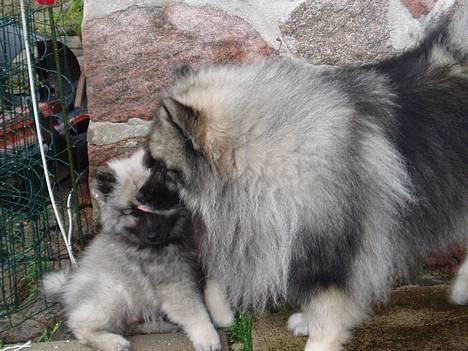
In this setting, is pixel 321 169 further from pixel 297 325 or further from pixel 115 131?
pixel 115 131

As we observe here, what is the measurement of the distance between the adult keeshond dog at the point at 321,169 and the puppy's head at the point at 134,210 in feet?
0.50

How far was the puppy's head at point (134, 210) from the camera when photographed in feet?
8.27

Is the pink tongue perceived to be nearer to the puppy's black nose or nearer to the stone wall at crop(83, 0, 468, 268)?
the puppy's black nose

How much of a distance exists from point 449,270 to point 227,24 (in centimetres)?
165

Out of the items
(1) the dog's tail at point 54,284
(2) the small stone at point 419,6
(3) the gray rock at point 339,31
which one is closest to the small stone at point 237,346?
(1) the dog's tail at point 54,284

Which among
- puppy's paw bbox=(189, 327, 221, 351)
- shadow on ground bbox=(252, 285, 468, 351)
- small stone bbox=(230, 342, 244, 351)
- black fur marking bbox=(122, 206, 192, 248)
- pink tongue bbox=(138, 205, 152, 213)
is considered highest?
pink tongue bbox=(138, 205, 152, 213)

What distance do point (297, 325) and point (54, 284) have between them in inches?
44.5

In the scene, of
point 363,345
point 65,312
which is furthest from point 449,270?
point 65,312

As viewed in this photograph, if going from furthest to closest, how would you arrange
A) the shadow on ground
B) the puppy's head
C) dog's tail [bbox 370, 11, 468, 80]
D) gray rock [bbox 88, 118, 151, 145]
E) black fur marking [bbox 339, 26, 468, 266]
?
gray rock [bbox 88, 118, 151, 145]
the shadow on ground
the puppy's head
dog's tail [bbox 370, 11, 468, 80]
black fur marking [bbox 339, 26, 468, 266]

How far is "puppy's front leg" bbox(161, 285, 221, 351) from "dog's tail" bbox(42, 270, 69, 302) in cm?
52

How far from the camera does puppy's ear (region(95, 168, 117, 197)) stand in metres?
2.73

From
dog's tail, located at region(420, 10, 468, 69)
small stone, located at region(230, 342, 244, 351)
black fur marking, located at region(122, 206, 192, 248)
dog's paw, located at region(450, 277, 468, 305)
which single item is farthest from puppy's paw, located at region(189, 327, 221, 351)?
dog's tail, located at region(420, 10, 468, 69)

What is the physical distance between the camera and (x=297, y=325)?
2799 mm

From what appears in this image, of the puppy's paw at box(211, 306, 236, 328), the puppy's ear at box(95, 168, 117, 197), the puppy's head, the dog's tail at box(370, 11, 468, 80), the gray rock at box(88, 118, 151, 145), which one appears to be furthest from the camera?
the gray rock at box(88, 118, 151, 145)
